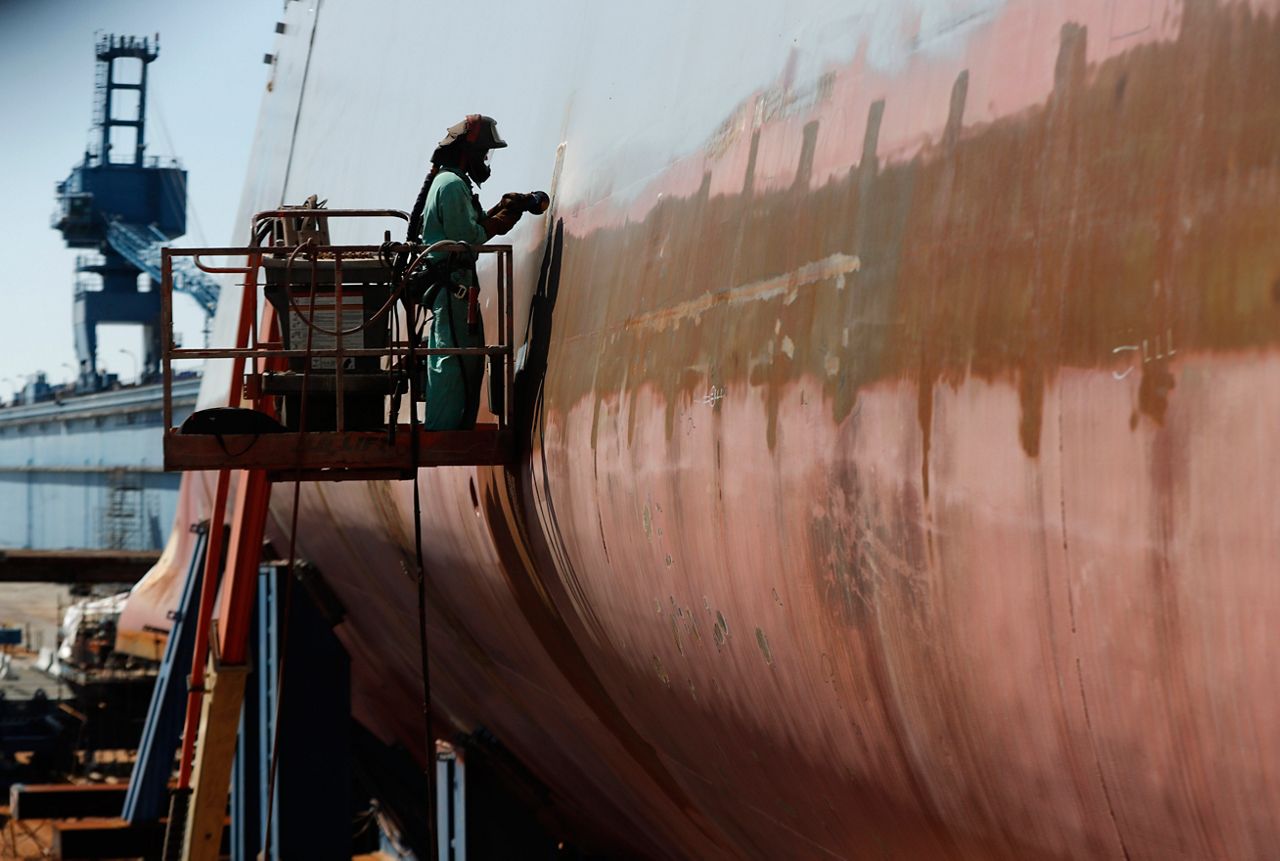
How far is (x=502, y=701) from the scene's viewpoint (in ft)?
27.1

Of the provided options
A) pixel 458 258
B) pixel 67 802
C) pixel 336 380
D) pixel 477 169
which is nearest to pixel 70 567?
pixel 67 802

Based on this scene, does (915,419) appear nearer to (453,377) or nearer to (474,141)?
(453,377)

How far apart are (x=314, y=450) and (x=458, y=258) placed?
92 centimetres

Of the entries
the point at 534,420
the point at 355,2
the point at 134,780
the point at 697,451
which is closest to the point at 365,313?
the point at 534,420

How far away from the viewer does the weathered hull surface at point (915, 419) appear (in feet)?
8.19

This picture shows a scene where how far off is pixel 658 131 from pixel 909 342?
1.86 metres

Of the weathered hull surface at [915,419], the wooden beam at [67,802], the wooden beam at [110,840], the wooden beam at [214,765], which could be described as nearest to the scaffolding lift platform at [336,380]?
the weathered hull surface at [915,419]

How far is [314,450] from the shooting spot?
18.6ft

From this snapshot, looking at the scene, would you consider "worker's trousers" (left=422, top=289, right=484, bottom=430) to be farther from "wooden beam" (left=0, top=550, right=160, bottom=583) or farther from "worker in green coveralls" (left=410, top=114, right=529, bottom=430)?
"wooden beam" (left=0, top=550, right=160, bottom=583)

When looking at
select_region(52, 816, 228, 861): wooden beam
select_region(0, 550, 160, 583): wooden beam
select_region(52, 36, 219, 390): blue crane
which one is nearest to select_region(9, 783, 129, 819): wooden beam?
select_region(52, 816, 228, 861): wooden beam

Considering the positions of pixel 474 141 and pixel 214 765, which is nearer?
pixel 474 141

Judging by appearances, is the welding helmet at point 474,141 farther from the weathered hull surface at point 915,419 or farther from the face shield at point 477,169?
the weathered hull surface at point 915,419

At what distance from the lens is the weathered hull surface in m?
2.50

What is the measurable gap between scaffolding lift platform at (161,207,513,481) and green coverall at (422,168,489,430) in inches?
3.2
